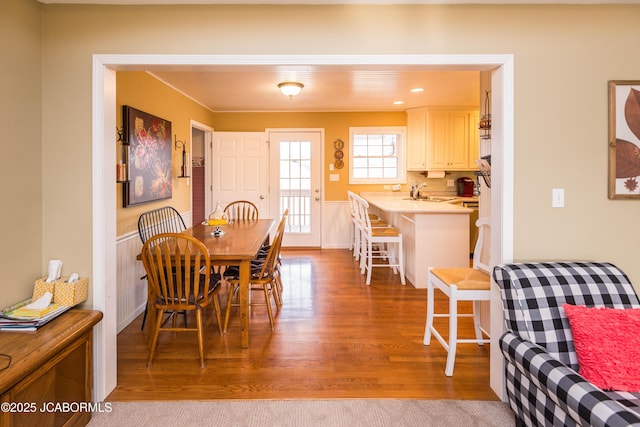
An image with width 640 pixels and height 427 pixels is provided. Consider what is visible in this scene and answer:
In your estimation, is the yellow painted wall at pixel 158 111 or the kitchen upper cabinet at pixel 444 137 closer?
the yellow painted wall at pixel 158 111

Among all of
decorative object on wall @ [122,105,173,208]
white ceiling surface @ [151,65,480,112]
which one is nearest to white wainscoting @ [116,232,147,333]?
decorative object on wall @ [122,105,173,208]

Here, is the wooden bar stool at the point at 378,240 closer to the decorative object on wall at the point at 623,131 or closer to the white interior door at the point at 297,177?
the white interior door at the point at 297,177

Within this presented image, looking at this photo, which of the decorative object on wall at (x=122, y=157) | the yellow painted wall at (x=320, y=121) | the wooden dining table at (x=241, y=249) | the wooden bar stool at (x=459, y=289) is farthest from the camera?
the yellow painted wall at (x=320, y=121)

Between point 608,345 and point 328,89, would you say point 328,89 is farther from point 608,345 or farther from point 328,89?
point 608,345

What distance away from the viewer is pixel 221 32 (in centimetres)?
217

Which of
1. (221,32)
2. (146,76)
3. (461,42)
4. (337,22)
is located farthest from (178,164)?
(461,42)

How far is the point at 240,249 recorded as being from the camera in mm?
2854

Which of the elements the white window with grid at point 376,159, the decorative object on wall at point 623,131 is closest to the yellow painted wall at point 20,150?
the decorative object on wall at point 623,131

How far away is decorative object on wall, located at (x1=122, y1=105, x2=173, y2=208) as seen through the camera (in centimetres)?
336

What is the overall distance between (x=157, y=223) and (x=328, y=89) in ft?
8.82

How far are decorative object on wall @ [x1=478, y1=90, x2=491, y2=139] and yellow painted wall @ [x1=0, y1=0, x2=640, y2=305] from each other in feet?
2.16

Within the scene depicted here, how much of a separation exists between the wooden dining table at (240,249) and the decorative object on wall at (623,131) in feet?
7.52

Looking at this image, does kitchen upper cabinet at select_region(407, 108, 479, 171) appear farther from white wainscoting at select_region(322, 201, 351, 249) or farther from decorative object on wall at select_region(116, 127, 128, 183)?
decorative object on wall at select_region(116, 127, 128, 183)

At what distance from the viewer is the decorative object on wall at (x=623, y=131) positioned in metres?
2.16
